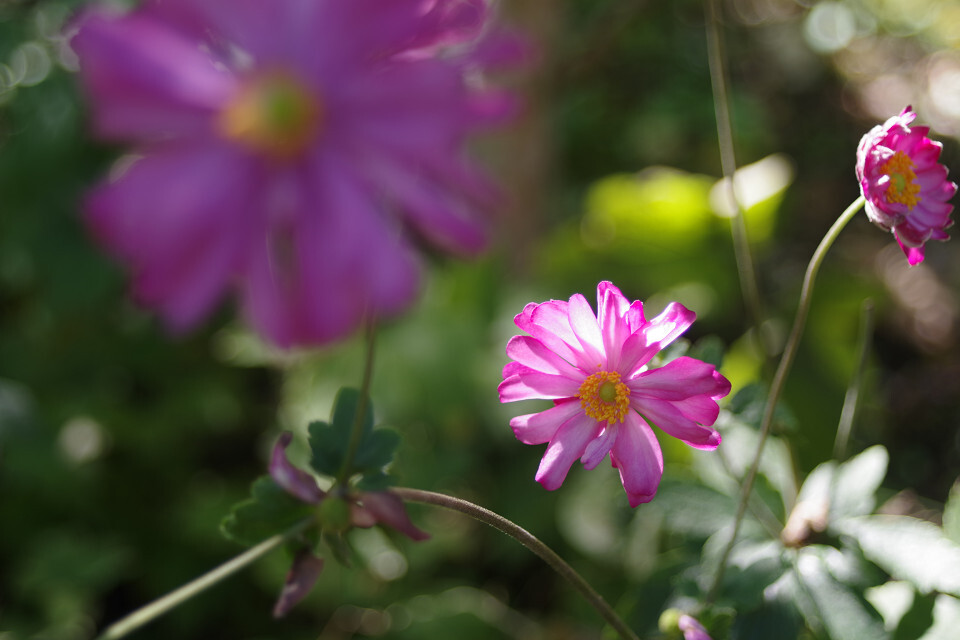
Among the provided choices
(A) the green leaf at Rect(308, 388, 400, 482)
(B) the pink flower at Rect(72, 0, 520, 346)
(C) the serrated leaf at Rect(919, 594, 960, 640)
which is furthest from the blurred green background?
(B) the pink flower at Rect(72, 0, 520, 346)

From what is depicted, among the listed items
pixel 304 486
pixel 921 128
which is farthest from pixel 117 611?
pixel 921 128

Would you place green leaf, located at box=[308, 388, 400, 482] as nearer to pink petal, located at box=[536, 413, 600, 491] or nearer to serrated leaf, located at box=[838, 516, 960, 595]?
pink petal, located at box=[536, 413, 600, 491]

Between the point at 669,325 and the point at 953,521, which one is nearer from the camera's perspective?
the point at 669,325

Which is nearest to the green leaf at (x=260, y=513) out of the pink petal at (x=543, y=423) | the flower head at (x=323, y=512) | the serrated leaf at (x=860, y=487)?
the flower head at (x=323, y=512)

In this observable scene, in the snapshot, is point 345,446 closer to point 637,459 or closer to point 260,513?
point 260,513

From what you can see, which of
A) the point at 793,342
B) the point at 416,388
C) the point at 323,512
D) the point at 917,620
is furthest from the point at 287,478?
the point at 416,388

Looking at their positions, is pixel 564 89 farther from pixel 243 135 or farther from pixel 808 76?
pixel 243 135

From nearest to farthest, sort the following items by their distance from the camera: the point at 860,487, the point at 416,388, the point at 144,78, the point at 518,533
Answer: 1. the point at 144,78
2. the point at 518,533
3. the point at 860,487
4. the point at 416,388

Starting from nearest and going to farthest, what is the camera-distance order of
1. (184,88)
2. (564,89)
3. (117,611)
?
(184,88) < (117,611) < (564,89)
